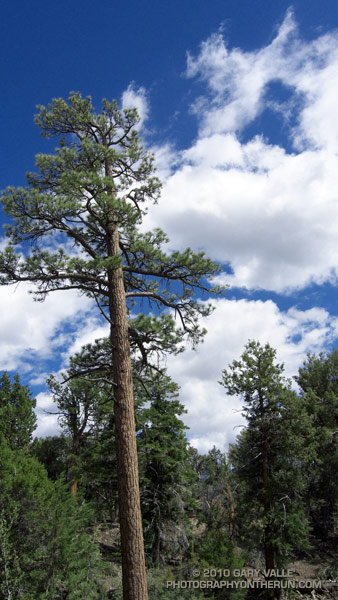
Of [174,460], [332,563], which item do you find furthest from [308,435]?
[332,563]

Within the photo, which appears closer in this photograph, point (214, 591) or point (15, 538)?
point (15, 538)

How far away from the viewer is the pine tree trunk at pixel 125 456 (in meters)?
6.89

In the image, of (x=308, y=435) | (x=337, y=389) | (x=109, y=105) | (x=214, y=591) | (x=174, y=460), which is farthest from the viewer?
(x=337, y=389)

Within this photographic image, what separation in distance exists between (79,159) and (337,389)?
29041 millimetres

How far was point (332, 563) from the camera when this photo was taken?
71.8ft

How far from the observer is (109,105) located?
10.1m

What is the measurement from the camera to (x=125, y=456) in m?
7.51

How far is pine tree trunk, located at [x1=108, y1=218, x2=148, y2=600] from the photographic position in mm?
6893

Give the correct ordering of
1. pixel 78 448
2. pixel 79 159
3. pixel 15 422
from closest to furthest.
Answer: pixel 79 159 → pixel 15 422 → pixel 78 448

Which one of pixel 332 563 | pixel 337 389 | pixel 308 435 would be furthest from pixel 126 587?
pixel 337 389

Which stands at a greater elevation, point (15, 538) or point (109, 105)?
point (109, 105)

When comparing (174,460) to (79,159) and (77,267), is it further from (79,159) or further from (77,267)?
(79,159)

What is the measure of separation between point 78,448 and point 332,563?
1596 cm

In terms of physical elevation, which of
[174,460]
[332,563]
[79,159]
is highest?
[79,159]
